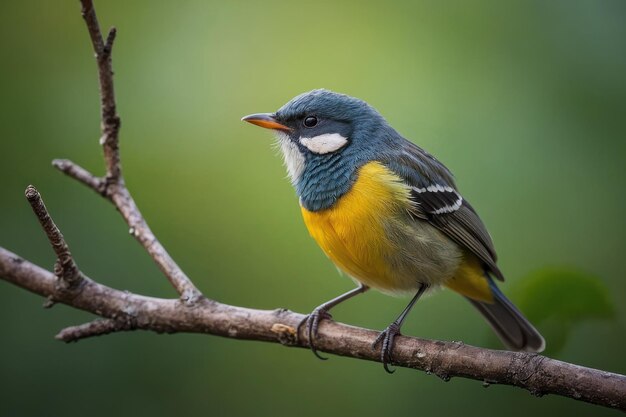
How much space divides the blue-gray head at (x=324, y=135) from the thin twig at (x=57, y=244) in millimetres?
1329

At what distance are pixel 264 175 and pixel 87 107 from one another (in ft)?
4.77

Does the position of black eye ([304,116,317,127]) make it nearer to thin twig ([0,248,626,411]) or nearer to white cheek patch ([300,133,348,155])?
white cheek patch ([300,133,348,155])

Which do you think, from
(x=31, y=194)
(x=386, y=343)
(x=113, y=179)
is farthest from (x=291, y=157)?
(x=31, y=194)

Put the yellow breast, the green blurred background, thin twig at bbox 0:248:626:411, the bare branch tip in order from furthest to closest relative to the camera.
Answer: the green blurred background
the yellow breast
thin twig at bbox 0:248:626:411
the bare branch tip

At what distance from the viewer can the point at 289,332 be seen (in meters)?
3.59

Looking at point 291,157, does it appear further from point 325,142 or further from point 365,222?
point 365,222

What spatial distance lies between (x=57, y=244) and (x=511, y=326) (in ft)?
9.14

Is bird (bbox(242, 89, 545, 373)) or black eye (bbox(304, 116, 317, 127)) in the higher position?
black eye (bbox(304, 116, 317, 127))

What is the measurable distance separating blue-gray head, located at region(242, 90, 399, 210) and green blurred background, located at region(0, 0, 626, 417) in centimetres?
31

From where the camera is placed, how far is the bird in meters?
3.88

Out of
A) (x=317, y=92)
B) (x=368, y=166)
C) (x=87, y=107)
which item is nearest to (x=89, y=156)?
(x=87, y=107)

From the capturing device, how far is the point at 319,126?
14.4 feet

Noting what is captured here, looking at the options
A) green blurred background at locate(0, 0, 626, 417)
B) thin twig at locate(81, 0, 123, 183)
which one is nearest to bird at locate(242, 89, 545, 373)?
green blurred background at locate(0, 0, 626, 417)

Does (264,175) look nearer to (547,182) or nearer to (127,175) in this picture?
(127,175)
